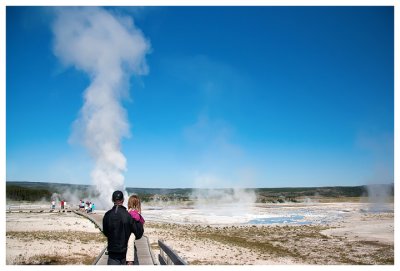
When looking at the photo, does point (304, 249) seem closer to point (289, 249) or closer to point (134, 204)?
point (289, 249)

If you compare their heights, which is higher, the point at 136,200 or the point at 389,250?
the point at 136,200

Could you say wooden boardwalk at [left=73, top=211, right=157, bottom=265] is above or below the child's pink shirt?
below

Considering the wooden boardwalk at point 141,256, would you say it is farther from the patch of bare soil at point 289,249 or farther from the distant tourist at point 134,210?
the patch of bare soil at point 289,249

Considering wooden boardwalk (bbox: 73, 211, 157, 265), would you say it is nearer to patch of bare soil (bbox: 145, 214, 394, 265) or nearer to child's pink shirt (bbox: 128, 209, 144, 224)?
patch of bare soil (bbox: 145, 214, 394, 265)

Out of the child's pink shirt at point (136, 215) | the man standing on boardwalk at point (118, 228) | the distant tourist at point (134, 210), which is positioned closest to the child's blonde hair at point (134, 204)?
the distant tourist at point (134, 210)

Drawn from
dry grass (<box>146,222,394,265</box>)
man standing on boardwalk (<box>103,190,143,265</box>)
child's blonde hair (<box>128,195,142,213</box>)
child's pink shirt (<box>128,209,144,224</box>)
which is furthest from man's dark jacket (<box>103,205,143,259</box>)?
dry grass (<box>146,222,394,265</box>)

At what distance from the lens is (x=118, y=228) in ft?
16.4

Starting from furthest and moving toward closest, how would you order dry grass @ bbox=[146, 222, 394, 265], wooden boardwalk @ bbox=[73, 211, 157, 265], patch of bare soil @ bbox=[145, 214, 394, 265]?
1. dry grass @ bbox=[146, 222, 394, 265]
2. patch of bare soil @ bbox=[145, 214, 394, 265]
3. wooden boardwalk @ bbox=[73, 211, 157, 265]

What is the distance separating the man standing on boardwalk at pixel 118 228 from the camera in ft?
16.4

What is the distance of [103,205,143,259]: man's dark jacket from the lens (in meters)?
5.00

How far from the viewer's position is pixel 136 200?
5633mm
